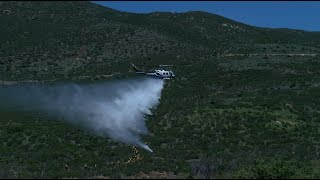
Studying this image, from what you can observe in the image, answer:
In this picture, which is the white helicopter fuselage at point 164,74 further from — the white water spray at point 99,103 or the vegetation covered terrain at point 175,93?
the vegetation covered terrain at point 175,93

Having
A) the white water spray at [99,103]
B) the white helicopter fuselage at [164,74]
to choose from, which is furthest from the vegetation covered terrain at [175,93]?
the white helicopter fuselage at [164,74]

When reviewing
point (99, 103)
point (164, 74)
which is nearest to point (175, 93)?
point (164, 74)

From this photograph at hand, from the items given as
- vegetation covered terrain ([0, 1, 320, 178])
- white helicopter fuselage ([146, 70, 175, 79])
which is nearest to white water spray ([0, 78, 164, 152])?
white helicopter fuselage ([146, 70, 175, 79])

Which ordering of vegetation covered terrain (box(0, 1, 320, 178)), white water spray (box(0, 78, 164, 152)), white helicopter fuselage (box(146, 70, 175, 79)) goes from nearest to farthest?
vegetation covered terrain (box(0, 1, 320, 178)), white water spray (box(0, 78, 164, 152)), white helicopter fuselage (box(146, 70, 175, 79))

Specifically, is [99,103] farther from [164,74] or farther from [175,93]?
[164,74]

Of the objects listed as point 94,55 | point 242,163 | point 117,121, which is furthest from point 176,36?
point 242,163

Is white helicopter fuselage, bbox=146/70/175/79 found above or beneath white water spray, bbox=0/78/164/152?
above

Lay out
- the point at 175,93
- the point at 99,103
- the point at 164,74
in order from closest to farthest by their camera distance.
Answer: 1. the point at 99,103
2. the point at 175,93
3. the point at 164,74

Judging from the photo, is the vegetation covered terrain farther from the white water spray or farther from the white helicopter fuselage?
the white helicopter fuselage
